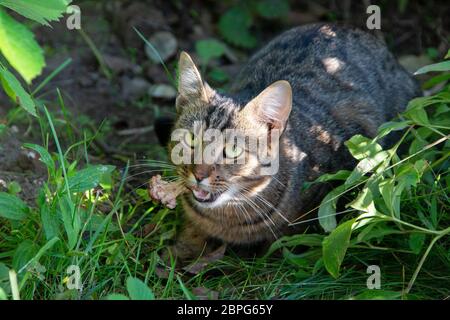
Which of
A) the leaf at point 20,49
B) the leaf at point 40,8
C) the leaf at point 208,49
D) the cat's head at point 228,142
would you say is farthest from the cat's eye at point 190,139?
the leaf at point 208,49

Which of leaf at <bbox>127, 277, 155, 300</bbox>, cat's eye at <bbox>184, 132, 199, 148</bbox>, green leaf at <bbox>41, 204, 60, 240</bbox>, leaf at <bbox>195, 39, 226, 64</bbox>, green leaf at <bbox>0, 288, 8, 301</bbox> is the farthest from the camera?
leaf at <bbox>195, 39, 226, 64</bbox>

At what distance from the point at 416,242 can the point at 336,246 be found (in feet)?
1.24

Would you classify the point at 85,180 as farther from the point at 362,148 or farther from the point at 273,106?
the point at 362,148

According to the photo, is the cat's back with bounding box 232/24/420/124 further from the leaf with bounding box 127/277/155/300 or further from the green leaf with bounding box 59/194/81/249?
the leaf with bounding box 127/277/155/300

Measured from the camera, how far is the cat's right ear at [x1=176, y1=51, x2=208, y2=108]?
3.41 metres

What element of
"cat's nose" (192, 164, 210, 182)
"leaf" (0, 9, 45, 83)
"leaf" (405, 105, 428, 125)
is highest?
"leaf" (0, 9, 45, 83)

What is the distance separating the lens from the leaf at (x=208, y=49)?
5.14m

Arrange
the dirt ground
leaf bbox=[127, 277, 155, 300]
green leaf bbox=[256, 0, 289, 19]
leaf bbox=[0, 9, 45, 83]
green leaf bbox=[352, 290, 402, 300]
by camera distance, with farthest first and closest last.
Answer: green leaf bbox=[256, 0, 289, 19], the dirt ground, green leaf bbox=[352, 290, 402, 300], leaf bbox=[127, 277, 155, 300], leaf bbox=[0, 9, 45, 83]

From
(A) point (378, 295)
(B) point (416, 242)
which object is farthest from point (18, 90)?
(B) point (416, 242)

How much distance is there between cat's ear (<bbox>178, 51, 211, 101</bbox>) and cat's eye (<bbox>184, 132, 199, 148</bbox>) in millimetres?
201

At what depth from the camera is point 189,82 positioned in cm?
348

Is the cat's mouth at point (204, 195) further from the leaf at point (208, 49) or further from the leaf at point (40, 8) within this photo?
the leaf at point (208, 49)

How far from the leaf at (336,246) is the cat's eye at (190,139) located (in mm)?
784

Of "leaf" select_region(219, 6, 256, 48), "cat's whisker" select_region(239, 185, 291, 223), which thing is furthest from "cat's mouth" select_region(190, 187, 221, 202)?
"leaf" select_region(219, 6, 256, 48)
